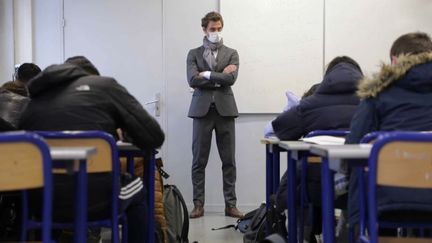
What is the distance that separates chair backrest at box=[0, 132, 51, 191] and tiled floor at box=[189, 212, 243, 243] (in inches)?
85.3

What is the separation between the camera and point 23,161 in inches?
56.5

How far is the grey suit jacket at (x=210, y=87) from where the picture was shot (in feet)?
14.7

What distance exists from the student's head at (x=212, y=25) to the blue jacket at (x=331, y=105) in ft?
6.54

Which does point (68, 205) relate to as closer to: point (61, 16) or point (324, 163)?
point (324, 163)

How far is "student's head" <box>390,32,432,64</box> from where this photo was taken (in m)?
2.09

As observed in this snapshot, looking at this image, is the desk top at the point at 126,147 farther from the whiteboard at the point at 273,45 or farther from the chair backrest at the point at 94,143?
the whiteboard at the point at 273,45

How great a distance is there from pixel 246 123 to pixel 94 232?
7.12 ft

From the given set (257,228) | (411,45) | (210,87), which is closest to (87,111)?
(411,45)

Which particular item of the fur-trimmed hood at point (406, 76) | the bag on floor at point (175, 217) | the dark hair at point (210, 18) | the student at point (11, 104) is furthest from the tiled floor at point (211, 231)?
the fur-trimmed hood at point (406, 76)

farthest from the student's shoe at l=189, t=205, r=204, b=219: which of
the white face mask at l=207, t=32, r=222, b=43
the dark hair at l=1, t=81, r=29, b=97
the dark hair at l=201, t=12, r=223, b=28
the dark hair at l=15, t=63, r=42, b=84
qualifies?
the dark hair at l=1, t=81, r=29, b=97

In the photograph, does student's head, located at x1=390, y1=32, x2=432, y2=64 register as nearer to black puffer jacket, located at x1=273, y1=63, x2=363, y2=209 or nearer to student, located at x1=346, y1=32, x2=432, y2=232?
student, located at x1=346, y1=32, x2=432, y2=232

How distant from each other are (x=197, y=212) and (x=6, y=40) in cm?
253

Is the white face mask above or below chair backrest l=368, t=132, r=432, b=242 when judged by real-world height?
above

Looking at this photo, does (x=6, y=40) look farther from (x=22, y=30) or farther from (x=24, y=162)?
(x=24, y=162)
